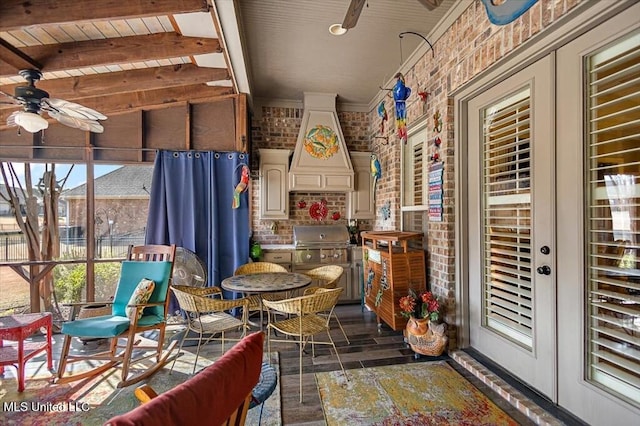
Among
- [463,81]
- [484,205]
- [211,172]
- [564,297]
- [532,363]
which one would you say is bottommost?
[532,363]

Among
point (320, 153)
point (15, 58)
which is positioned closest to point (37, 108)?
point (15, 58)

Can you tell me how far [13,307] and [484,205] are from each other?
5315 millimetres

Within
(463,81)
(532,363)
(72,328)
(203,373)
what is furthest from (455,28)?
(72,328)

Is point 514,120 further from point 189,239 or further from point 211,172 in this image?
point 189,239

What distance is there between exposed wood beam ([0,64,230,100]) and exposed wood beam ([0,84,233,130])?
0.36 m

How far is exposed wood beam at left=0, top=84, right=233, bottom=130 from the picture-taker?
3.63 metres

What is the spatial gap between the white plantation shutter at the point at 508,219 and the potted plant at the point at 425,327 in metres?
0.40

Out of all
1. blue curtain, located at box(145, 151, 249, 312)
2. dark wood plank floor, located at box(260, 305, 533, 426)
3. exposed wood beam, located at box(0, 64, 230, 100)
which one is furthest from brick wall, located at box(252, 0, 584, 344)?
exposed wood beam, located at box(0, 64, 230, 100)

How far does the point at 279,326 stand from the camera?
238cm

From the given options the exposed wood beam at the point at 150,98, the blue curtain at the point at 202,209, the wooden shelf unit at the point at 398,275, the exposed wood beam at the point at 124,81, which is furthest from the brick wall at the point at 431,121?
the exposed wood beam at the point at 124,81

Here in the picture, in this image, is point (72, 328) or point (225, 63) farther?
point (225, 63)

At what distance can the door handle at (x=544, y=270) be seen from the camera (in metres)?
1.93

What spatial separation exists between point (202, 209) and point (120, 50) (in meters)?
1.83

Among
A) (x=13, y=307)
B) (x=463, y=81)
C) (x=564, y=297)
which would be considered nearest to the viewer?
(x=564, y=297)
